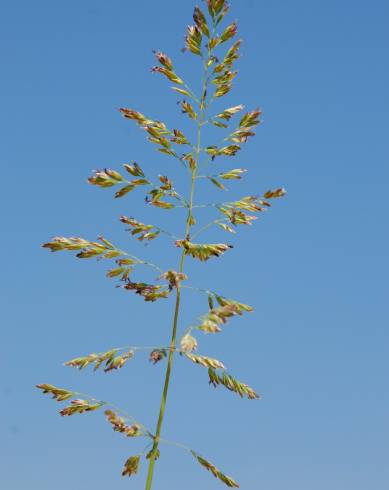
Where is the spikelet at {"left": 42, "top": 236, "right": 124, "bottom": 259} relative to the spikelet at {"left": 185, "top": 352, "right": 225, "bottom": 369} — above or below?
above

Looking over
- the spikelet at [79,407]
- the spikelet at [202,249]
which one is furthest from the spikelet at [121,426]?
the spikelet at [202,249]

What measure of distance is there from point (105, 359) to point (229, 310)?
3.49 ft

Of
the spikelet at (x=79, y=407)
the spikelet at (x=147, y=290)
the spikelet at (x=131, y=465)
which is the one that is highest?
the spikelet at (x=147, y=290)

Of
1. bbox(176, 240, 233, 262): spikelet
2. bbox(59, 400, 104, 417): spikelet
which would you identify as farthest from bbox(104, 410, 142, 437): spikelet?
bbox(176, 240, 233, 262): spikelet

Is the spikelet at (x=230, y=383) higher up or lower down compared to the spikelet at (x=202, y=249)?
lower down

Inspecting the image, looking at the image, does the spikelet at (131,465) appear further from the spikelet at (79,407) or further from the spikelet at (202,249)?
the spikelet at (202,249)

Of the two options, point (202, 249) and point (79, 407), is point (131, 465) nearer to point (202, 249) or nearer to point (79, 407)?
point (79, 407)

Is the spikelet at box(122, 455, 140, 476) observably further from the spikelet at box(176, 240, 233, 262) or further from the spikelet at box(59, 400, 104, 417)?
the spikelet at box(176, 240, 233, 262)

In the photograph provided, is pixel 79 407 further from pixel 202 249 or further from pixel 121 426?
pixel 202 249

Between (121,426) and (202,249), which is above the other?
(202,249)

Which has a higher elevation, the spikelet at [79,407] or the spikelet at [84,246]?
the spikelet at [84,246]

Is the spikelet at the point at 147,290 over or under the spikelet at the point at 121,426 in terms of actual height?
over

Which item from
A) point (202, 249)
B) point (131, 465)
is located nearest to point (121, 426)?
point (131, 465)

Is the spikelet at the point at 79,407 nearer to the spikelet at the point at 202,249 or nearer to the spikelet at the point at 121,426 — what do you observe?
the spikelet at the point at 121,426
